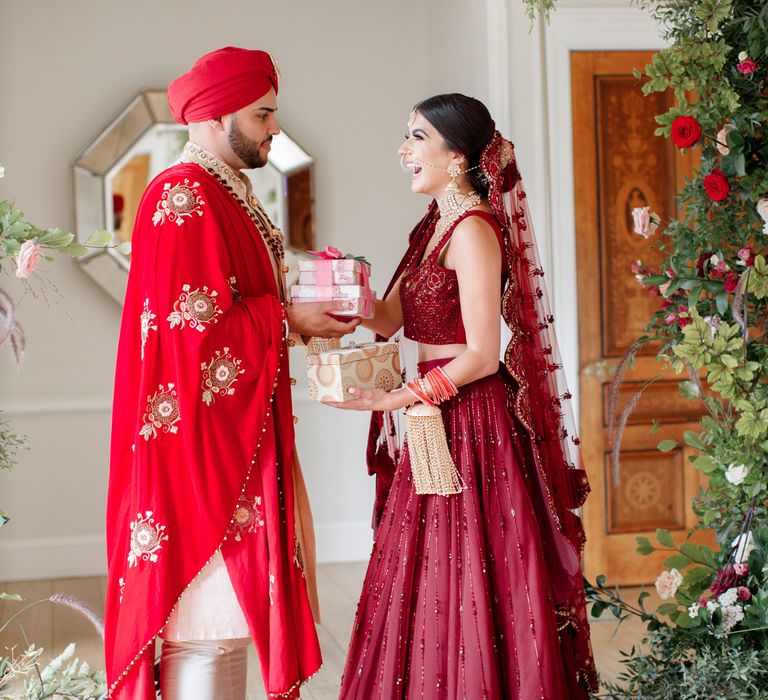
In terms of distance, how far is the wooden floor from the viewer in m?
3.40

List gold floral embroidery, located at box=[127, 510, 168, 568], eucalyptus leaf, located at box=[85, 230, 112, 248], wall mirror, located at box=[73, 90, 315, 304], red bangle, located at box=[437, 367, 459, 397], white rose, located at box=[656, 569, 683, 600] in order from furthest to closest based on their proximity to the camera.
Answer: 1. wall mirror, located at box=[73, 90, 315, 304]
2. white rose, located at box=[656, 569, 683, 600]
3. red bangle, located at box=[437, 367, 459, 397]
4. gold floral embroidery, located at box=[127, 510, 168, 568]
5. eucalyptus leaf, located at box=[85, 230, 112, 248]

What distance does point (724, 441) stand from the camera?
2482 millimetres

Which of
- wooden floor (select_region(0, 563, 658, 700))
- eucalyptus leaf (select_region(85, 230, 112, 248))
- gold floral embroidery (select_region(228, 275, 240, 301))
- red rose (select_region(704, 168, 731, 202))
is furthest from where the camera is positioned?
wooden floor (select_region(0, 563, 658, 700))

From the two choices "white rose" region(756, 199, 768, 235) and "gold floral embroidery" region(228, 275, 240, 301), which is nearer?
"gold floral embroidery" region(228, 275, 240, 301)

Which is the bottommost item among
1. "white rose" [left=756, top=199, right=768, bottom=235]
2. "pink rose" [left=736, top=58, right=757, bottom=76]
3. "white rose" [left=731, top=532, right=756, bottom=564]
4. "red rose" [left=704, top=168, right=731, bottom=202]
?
"white rose" [left=731, top=532, right=756, bottom=564]

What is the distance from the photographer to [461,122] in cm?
254

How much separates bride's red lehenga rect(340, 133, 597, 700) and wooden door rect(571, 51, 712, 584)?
1.75 metres

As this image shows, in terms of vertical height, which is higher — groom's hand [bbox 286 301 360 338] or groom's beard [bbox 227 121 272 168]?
groom's beard [bbox 227 121 272 168]

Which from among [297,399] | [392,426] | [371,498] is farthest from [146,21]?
[392,426]

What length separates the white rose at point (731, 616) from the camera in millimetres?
2369

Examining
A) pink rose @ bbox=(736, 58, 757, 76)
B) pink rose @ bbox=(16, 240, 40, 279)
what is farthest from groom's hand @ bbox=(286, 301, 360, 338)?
pink rose @ bbox=(736, 58, 757, 76)

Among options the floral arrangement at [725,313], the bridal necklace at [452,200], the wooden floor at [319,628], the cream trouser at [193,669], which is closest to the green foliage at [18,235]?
the cream trouser at [193,669]

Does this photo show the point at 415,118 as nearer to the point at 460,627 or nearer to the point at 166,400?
the point at 166,400

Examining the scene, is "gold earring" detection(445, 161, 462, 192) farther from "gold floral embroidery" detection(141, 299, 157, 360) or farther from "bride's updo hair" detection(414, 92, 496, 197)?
"gold floral embroidery" detection(141, 299, 157, 360)
